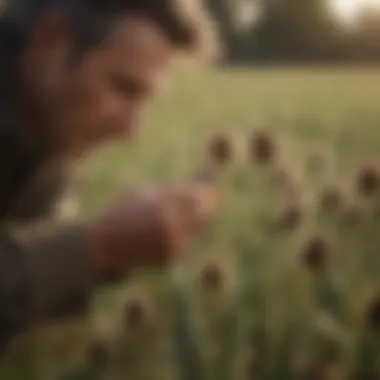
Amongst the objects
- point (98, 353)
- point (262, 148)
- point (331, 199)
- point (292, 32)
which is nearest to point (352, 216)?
point (331, 199)

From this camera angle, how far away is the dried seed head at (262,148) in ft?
3.63

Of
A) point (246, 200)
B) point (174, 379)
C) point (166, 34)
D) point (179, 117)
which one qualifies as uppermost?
point (166, 34)

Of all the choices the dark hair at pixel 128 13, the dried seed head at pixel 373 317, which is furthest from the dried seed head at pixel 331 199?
the dark hair at pixel 128 13

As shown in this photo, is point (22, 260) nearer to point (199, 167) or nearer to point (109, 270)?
point (109, 270)

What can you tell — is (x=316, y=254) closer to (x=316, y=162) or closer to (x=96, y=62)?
(x=316, y=162)

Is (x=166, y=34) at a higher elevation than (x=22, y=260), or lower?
higher

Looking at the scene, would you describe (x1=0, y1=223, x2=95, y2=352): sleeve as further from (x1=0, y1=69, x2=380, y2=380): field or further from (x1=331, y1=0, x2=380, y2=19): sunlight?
(x1=331, y1=0, x2=380, y2=19): sunlight

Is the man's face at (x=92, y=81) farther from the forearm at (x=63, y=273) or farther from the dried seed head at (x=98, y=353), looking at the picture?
the dried seed head at (x=98, y=353)

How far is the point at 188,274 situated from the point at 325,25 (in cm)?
38

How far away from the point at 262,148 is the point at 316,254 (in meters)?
0.16

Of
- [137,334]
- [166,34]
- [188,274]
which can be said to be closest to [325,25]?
[166,34]

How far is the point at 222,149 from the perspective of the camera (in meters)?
1.11

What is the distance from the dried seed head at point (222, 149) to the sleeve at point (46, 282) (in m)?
0.20

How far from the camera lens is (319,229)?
3.56 ft
